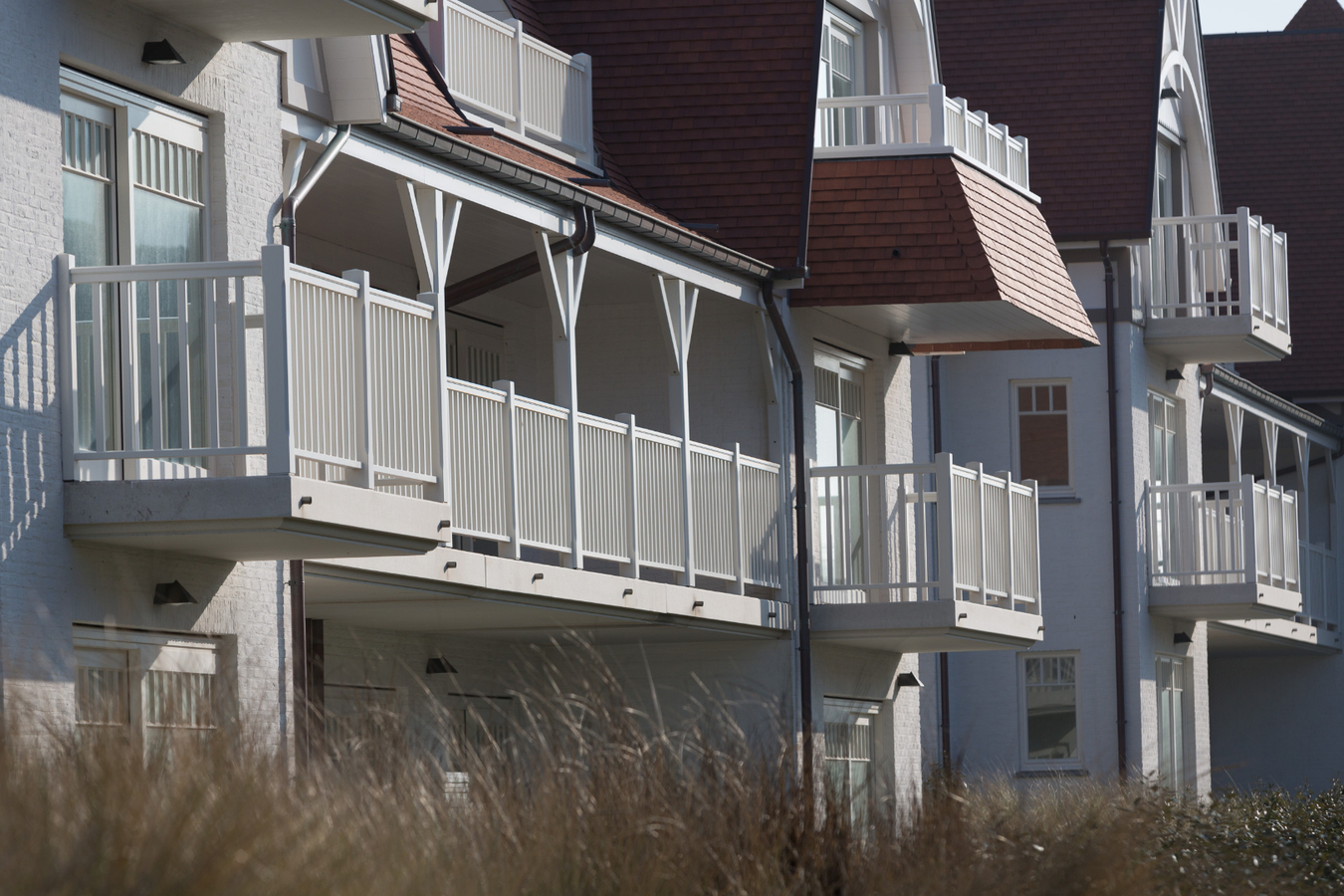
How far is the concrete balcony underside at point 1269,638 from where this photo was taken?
1261 inches

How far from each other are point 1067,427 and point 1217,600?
286cm

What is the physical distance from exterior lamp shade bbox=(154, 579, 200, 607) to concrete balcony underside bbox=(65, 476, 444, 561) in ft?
0.82

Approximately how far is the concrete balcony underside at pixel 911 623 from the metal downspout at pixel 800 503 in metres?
0.19

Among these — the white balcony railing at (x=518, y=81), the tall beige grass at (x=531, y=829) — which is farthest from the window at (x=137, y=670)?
the white balcony railing at (x=518, y=81)

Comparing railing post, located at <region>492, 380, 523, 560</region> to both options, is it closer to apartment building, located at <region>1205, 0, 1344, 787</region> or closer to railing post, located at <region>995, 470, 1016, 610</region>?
railing post, located at <region>995, 470, 1016, 610</region>

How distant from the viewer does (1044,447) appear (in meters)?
28.4

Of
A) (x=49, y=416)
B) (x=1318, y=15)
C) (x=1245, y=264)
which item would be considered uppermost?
(x=1318, y=15)

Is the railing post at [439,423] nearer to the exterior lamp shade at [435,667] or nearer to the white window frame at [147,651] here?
the white window frame at [147,651]

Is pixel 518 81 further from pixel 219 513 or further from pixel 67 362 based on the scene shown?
pixel 219 513

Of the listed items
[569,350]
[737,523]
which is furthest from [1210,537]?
[569,350]

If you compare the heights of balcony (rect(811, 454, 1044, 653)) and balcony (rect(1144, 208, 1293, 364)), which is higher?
balcony (rect(1144, 208, 1293, 364))

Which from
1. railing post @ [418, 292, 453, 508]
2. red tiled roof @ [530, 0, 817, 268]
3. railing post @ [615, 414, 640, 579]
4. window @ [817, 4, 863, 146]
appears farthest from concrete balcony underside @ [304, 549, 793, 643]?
window @ [817, 4, 863, 146]

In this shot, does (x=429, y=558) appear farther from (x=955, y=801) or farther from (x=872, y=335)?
(x=872, y=335)

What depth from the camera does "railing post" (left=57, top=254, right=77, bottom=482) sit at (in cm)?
1145
